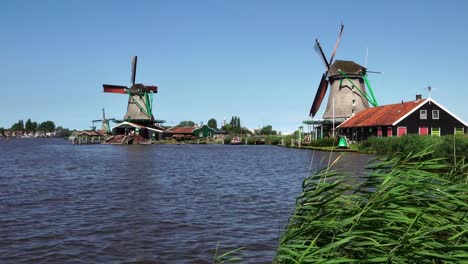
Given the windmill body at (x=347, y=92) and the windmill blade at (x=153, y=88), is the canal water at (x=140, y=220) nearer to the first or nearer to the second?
the windmill body at (x=347, y=92)

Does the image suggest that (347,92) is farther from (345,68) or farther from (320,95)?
(320,95)

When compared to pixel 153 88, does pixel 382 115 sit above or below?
below

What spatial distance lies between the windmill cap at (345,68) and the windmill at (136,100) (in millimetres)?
38752

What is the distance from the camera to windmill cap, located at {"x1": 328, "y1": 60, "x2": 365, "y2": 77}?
54625 mm

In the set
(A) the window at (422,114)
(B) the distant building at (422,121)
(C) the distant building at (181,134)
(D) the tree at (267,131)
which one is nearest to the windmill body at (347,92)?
(B) the distant building at (422,121)

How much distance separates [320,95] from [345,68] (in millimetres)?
5434

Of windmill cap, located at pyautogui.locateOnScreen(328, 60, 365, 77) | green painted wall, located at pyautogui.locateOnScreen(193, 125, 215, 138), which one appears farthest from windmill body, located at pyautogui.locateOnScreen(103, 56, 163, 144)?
windmill cap, located at pyautogui.locateOnScreen(328, 60, 365, 77)

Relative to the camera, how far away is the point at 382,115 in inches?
1762

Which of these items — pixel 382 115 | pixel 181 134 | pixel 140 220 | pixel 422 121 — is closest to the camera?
pixel 140 220

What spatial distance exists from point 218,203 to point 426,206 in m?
9.45

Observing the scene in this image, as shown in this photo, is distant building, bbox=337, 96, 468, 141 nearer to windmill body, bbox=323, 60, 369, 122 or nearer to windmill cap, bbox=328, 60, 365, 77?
windmill body, bbox=323, 60, 369, 122

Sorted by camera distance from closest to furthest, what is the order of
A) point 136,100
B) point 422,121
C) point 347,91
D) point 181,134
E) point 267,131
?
1. point 422,121
2. point 347,91
3. point 136,100
4. point 181,134
5. point 267,131

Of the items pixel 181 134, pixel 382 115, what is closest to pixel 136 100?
pixel 181 134

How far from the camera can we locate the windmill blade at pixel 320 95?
58250mm
